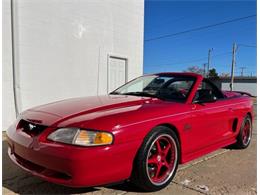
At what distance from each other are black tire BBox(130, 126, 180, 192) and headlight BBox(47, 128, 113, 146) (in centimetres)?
45

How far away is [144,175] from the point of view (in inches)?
115

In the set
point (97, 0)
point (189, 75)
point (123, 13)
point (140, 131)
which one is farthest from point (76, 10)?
point (140, 131)

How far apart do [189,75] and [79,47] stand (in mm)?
3839

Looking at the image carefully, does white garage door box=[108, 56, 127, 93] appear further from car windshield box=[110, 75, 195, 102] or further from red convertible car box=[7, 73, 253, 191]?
red convertible car box=[7, 73, 253, 191]

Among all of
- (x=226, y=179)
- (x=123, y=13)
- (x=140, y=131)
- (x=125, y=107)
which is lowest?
(x=226, y=179)

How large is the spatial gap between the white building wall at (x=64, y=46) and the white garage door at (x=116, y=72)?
0.16m

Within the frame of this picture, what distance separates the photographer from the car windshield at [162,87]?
12.8 ft

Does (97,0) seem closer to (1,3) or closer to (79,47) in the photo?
(79,47)

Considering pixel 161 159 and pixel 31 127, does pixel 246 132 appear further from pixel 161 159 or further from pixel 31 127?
pixel 31 127

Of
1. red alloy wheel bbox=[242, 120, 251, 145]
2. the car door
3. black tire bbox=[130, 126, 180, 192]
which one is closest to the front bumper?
black tire bbox=[130, 126, 180, 192]

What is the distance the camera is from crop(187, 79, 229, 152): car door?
143 inches

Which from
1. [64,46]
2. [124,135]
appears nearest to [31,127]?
[124,135]

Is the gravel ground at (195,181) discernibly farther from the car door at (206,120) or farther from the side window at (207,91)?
the side window at (207,91)

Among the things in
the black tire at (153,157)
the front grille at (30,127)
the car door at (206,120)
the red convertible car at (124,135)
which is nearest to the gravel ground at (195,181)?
the black tire at (153,157)
